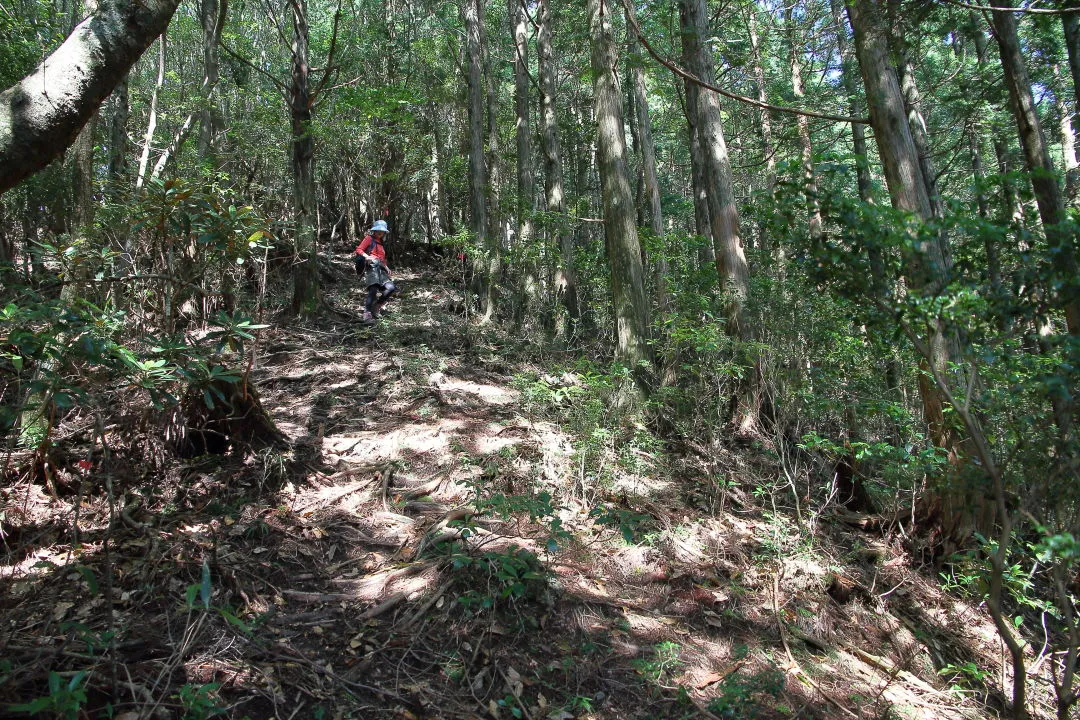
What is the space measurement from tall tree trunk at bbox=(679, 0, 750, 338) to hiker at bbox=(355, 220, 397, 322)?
4.81 meters

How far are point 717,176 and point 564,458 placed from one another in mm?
4481

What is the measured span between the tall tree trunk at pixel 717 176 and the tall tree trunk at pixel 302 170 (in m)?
5.28

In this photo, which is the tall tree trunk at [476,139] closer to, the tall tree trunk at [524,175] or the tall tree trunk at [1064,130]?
the tall tree trunk at [524,175]

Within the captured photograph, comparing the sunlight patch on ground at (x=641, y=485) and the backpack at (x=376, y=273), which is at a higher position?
the backpack at (x=376, y=273)

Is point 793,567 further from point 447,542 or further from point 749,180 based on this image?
point 749,180

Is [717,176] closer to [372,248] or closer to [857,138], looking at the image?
[372,248]

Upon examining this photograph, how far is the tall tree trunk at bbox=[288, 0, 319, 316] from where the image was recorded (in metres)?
8.58

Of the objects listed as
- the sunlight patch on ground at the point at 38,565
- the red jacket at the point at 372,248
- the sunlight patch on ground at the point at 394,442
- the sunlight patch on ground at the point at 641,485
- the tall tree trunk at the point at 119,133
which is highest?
the tall tree trunk at the point at 119,133

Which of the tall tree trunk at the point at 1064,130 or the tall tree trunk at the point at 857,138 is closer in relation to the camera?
the tall tree trunk at the point at 857,138

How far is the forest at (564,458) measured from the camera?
293 centimetres

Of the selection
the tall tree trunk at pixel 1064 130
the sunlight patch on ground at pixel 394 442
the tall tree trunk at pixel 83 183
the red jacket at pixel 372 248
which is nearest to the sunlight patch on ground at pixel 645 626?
the sunlight patch on ground at pixel 394 442

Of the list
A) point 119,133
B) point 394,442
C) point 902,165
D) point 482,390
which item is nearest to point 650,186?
point 482,390

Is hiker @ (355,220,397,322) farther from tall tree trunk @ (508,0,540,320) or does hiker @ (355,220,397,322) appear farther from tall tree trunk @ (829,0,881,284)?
tall tree trunk @ (829,0,881,284)

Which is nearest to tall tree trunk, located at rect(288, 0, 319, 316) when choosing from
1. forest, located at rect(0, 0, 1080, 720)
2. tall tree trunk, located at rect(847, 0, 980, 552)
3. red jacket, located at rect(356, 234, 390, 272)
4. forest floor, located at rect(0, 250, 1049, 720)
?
forest, located at rect(0, 0, 1080, 720)
